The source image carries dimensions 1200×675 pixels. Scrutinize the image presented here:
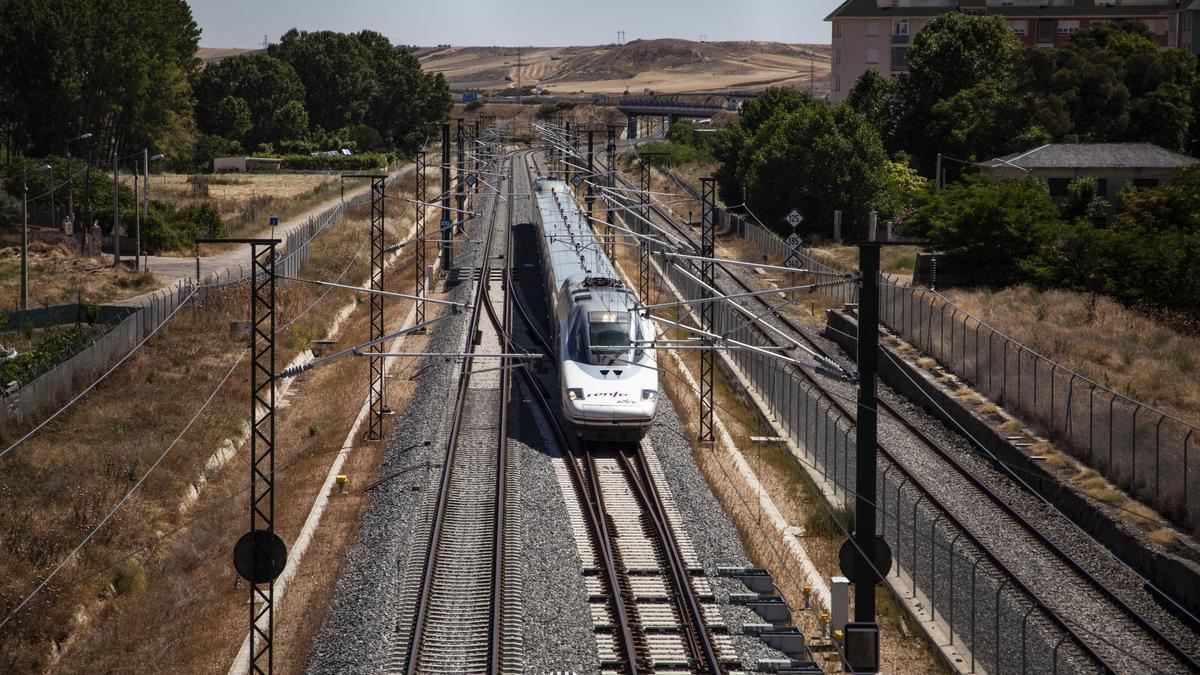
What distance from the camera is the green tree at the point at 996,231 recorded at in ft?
167

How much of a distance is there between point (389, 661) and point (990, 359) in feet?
71.9

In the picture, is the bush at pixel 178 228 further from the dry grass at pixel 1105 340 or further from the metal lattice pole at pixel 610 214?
the dry grass at pixel 1105 340

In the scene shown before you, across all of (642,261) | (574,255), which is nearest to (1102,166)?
(642,261)

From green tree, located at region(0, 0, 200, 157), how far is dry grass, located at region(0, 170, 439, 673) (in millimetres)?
51971

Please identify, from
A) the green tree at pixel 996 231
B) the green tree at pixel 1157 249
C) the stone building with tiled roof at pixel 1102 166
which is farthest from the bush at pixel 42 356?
the stone building with tiled roof at pixel 1102 166

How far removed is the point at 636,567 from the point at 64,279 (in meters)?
41.7

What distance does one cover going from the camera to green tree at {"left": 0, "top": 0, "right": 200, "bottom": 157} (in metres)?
88.1

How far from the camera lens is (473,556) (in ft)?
80.3

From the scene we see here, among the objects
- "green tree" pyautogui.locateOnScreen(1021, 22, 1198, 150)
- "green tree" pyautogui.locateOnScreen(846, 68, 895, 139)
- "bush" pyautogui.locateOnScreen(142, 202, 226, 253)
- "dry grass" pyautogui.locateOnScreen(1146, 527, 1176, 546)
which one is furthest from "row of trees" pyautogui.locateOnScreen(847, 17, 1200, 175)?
"dry grass" pyautogui.locateOnScreen(1146, 527, 1176, 546)

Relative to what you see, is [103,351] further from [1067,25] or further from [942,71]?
[1067,25]

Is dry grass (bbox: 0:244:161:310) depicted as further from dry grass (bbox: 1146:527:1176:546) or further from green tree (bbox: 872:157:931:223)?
dry grass (bbox: 1146:527:1176:546)

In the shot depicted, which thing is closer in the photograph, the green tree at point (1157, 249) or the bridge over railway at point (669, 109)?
the green tree at point (1157, 249)

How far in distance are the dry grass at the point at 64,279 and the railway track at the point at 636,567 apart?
28.2 meters

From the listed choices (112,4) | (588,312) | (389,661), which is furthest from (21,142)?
(389,661)
